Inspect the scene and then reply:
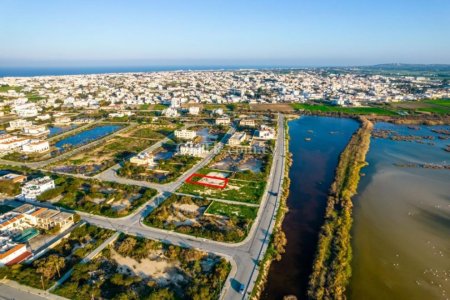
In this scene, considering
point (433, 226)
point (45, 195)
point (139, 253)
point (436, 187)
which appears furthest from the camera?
point (436, 187)

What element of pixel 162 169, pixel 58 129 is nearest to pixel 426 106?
pixel 162 169

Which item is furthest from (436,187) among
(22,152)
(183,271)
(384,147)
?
(22,152)

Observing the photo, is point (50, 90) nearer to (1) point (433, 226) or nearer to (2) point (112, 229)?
(2) point (112, 229)

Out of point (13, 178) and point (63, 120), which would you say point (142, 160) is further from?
point (63, 120)

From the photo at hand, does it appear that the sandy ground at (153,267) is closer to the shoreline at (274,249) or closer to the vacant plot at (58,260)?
the vacant plot at (58,260)

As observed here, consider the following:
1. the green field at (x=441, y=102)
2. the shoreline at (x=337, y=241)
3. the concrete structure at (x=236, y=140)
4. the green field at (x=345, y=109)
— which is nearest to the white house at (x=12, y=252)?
the shoreline at (x=337, y=241)

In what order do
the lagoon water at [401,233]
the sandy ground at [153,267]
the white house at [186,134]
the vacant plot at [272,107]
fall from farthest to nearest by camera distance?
the vacant plot at [272,107], the white house at [186,134], the lagoon water at [401,233], the sandy ground at [153,267]

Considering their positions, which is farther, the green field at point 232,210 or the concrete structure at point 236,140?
the concrete structure at point 236,140
